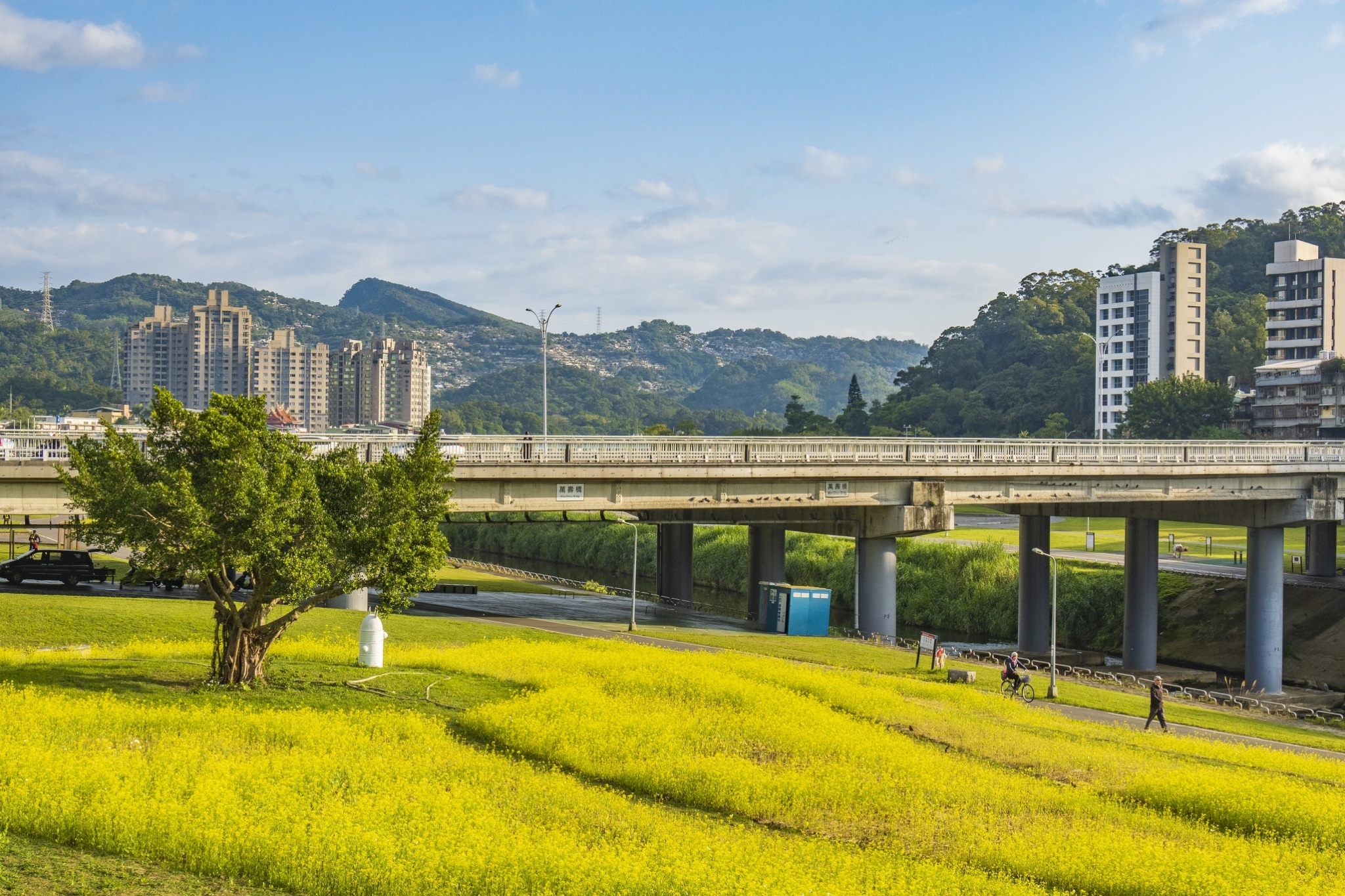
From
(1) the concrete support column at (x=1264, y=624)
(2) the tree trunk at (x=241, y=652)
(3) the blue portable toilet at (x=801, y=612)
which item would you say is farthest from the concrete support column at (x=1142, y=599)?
(2) the tree trunk at (x=241, y=652)

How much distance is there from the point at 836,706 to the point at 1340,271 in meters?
150

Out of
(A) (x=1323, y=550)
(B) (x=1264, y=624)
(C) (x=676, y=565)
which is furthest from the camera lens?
(C) (x=676, y=565)

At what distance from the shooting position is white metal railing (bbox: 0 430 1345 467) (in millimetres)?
46625

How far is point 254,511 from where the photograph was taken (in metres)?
30.7

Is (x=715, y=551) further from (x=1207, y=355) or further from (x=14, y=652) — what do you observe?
(x=1207, y=355)

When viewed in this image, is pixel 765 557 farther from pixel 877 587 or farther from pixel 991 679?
pixel 991 679

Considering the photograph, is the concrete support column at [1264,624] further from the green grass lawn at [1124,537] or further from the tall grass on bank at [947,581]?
the green grass lawn at [1124,537]

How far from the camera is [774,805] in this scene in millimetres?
25062

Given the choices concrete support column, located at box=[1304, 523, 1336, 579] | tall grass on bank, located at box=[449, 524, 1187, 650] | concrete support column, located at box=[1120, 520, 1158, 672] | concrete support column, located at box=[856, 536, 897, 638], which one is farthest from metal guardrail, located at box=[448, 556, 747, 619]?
concrete support column, located at box=[1304, 523, 1336, 579]

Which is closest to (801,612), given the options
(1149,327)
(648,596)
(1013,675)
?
(1013,675)

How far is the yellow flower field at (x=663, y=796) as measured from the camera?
19500 millimetres

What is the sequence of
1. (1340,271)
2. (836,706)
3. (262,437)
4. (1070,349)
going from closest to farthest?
(262,437)
(836,706)
(1340,271)
(1070,349)

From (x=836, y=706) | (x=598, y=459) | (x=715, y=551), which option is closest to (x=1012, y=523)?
(x=715, y=551)

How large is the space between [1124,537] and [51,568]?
80568 millimetres
